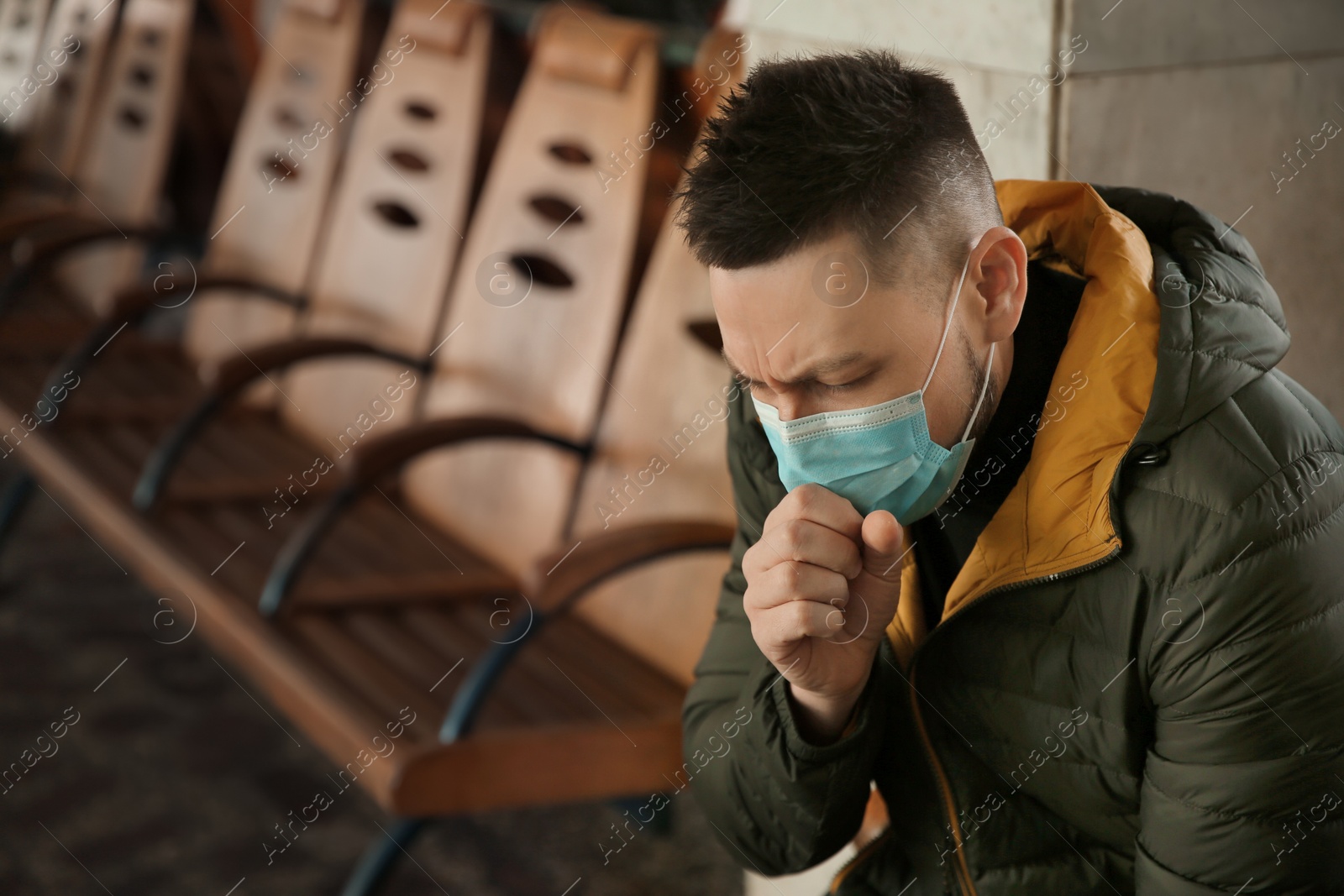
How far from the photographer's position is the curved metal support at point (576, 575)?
5.43 feet

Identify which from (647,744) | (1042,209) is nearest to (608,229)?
(647,744)

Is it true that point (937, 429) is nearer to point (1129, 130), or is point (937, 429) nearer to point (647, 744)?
point (1129, 130)

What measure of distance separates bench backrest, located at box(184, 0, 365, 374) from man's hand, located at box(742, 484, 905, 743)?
239cm

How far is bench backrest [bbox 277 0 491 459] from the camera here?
2.75m

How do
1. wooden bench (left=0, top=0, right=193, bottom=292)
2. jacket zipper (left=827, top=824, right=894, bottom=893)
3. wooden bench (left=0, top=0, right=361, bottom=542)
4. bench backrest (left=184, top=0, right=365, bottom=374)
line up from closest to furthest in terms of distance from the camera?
1. jacket zipper (left=827, top=824, right=894, bottom=893)
2. wooden bench (left=0, top=0, right=361, bottom=542)
3. bench backrest (left=184, top=0, right=365, bottom=374)
4. wooden bench (left=0, top=0, right=193, bottom=292)

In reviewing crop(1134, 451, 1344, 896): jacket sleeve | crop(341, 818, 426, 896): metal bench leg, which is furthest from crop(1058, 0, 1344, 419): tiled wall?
crop(341, 818, 426, 896): metal bench leg

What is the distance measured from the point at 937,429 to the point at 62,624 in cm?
272

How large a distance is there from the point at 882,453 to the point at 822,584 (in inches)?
5.1

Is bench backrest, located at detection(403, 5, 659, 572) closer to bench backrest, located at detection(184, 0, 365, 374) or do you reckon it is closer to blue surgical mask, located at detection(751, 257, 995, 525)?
bench backrest, located at detection(184, 0, 365, 374)

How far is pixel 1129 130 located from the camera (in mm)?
1501

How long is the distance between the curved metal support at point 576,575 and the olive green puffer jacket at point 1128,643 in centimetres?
48

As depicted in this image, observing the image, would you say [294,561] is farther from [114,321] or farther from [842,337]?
[842,337]

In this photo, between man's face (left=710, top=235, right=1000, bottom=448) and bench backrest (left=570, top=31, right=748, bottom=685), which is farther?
bench backrest (left=570, top=31, right=748, bottom=685)

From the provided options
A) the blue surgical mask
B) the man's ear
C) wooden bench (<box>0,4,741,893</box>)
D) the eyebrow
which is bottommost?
wooden bench (<box>0,4,741,893</box>)
